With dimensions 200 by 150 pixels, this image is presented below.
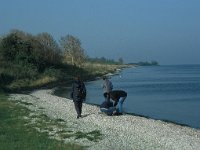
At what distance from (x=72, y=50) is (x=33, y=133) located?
112854mm

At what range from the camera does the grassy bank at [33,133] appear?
60.0 ft

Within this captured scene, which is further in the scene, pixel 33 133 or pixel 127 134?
pixel 127 134

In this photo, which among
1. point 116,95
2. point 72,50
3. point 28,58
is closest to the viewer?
point 116,95

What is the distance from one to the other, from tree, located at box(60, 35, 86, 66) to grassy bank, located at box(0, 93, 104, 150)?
103 meters

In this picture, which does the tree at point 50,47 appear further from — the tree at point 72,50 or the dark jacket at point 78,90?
the dark jacket at point 78,90

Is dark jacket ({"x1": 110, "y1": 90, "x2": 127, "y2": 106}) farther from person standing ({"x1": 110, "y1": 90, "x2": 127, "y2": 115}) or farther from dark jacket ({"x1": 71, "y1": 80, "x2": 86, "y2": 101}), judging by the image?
dark jacket ({"x1": 71, "y1": 80, "x2": 86, "y2": 101})

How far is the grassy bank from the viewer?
18.3 meters

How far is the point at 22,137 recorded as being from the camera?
20.4 metres

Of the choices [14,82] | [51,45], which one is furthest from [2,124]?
[51,45]

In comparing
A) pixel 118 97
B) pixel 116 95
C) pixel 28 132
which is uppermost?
pixel 116 95

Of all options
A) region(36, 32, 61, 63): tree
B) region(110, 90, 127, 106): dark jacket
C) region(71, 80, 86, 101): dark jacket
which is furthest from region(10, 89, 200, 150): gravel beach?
region(36, 32, 61, 63): tree

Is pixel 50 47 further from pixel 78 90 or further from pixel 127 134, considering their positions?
pixel 127 134

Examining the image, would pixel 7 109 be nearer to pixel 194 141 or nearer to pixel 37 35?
pixel 194 141

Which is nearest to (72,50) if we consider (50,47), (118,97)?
(50,47)
